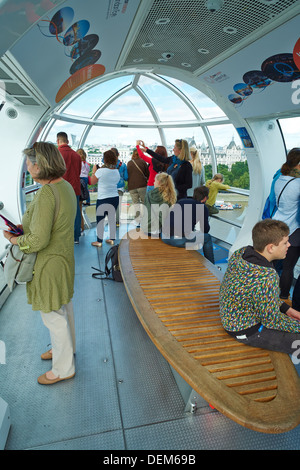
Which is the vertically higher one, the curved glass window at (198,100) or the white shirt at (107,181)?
the curved glass window at (198,100)

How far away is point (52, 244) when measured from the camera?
2.30 meters

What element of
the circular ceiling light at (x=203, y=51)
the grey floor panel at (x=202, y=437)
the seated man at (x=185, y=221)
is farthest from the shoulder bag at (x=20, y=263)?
the circular ceiling light at (x=203, y=51)

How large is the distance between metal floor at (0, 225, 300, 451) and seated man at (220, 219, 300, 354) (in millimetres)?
672

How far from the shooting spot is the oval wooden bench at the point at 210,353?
1.64m

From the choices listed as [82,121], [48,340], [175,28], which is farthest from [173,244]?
[82,121]

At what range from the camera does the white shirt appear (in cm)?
548

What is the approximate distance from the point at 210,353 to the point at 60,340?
→ 1.21 meters

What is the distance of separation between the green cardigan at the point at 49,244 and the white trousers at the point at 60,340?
4.4 inches

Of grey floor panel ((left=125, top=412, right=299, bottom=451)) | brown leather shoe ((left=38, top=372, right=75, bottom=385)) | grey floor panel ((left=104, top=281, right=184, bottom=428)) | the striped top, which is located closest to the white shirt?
grey floor panel ((left=104, top=281, right=184, bottom=428))

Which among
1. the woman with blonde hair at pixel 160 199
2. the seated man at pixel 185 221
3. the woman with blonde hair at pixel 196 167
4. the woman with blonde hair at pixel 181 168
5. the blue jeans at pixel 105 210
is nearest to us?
the seated man at pixel 185 221

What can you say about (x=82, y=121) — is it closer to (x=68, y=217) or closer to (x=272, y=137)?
(x=272, y=137)

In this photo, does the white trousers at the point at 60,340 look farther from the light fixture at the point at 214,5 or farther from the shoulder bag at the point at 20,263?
the light fixture at the point at 214,5

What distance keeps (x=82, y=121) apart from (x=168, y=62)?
4.17 m

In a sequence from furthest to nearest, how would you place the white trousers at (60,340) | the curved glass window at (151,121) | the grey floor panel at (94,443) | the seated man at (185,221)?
the curved glass window at (151,121) < the seated man at (185,221) < the white trousers at (60,340) < the grey floor panel at (94,443)
